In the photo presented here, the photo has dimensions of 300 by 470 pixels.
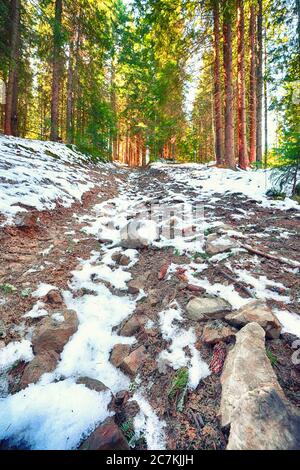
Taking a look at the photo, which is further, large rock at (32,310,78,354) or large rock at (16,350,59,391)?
large rock at (32,310,78,354)

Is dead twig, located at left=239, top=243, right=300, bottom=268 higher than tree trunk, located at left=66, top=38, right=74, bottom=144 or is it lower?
lower

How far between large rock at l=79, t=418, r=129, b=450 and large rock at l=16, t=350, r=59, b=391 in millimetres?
618

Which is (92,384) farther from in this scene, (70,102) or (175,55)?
(70,102)

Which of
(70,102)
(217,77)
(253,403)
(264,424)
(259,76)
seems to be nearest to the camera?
(264,424)

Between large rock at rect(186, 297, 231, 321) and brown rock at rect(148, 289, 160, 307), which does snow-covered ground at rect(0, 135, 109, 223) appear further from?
large rock at rect(186, 297, 231, 321)

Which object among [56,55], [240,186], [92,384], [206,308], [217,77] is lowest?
[92,384]

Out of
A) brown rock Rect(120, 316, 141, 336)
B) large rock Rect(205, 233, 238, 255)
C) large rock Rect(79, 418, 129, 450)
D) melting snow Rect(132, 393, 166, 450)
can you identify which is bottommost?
melting snow Rect(132, 393, 166, 450)

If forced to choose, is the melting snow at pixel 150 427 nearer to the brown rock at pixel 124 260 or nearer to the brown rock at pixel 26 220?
the brown rock at pixel 124 260

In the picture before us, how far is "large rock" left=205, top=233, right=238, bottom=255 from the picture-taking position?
3435mm

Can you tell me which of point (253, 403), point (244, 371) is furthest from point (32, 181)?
point (253, 403)

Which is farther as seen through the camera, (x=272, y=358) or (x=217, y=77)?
(x=217, y=77)

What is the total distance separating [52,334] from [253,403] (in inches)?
64.1

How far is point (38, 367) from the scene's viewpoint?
180 cm

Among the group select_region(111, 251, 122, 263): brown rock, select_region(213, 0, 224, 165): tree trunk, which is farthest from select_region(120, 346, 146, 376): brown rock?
select_region(213, 0, 224, 165): tree trunk
